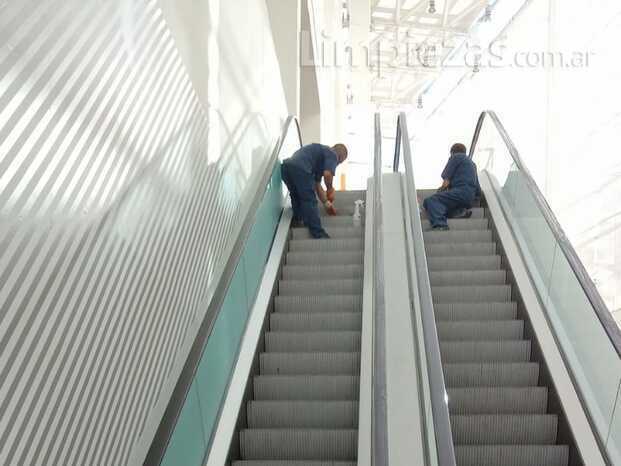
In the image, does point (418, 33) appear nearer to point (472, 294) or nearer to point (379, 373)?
point (472, 294)

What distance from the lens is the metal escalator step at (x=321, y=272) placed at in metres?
5.93

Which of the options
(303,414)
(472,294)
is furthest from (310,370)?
(472,294)

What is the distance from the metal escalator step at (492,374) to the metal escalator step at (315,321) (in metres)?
0.88

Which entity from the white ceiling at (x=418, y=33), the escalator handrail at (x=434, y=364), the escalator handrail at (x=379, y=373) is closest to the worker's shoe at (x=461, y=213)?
the escalator handrail at (x=434, y=364)

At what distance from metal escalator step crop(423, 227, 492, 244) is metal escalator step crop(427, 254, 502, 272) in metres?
0.45

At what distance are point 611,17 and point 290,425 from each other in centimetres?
699

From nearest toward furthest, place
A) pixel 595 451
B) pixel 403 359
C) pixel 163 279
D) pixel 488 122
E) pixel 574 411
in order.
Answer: pixel 163 279
pixel 595 451
pixel 574 411
pixel 403 359
pixel 488 122

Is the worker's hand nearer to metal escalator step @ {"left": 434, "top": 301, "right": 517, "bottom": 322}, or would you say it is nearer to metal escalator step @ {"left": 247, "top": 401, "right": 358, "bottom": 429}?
metal escalator step @ {"left": 434, "top": 301, "right": 517, "bottom": 322}

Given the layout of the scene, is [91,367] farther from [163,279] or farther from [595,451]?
[595,451]

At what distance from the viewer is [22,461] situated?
2.01m

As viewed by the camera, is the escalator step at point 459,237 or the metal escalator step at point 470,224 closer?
the escalator step at point 459,237

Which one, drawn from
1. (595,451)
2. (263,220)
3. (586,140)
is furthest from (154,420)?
(586,140)

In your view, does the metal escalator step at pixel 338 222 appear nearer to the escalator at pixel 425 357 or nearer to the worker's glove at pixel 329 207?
the worker's glove at pixel 329 207

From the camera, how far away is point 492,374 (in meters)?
4.56
